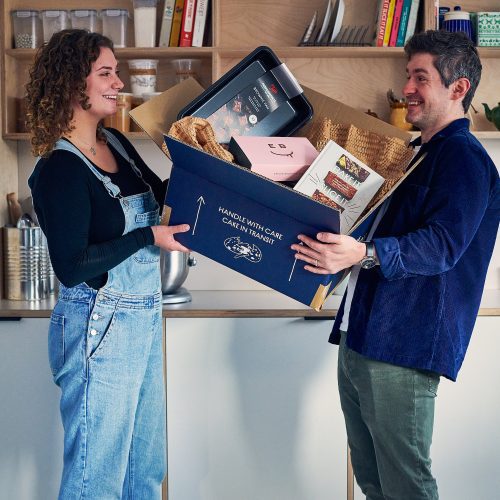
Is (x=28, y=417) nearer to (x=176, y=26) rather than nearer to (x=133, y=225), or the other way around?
(x=133, y=225)

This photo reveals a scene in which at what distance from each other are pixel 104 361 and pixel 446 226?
862 millimetres

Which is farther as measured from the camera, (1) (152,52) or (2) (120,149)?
(1) (152,52)


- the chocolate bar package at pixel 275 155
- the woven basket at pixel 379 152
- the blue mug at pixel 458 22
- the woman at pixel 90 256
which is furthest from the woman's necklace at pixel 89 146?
the blue mug at pixel 458 22

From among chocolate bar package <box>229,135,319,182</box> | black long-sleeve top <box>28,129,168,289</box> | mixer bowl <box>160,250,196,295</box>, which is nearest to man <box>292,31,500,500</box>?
chocolate bar package <box>229,135,319,182</box>

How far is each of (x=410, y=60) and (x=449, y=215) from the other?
0.40 m

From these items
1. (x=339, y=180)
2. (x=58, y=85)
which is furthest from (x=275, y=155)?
(x=58, y=85)

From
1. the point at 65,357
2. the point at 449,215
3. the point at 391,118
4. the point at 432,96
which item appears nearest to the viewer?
the point at 449,215

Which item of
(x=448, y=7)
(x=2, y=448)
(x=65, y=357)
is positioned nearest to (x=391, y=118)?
(x=448, y=7)

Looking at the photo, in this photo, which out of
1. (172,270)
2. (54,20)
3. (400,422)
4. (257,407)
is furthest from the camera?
(54,20)

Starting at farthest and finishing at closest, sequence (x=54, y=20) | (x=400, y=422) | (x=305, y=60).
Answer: (x=305, y=60), (x=54, y=20), (x=400, y=422)

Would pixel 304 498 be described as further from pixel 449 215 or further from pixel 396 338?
pixel 449 215

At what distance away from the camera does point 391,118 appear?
2961mm

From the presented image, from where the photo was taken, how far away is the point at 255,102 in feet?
6.44

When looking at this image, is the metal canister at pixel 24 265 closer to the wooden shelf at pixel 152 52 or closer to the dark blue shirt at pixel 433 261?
the wooden shelf at pixel 152 52
